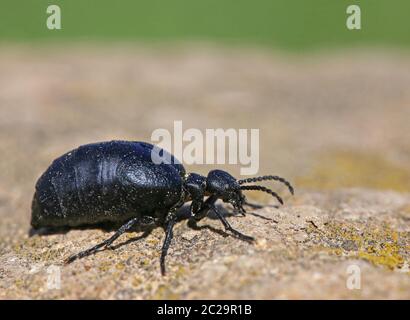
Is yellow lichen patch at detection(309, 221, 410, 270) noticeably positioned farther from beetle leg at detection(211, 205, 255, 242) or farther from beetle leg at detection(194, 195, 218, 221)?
beetle leg at detection(194, 195, 218, 221)

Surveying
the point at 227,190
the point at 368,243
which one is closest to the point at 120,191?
the point at 227,190

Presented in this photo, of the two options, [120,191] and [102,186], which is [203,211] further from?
[102,186]

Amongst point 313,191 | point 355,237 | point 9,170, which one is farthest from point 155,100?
point 355,237

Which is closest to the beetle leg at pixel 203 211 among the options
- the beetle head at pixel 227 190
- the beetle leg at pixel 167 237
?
the beetle head at pixel 227 190
